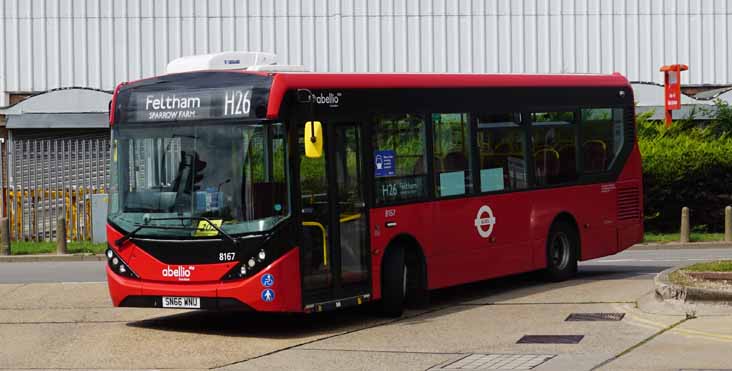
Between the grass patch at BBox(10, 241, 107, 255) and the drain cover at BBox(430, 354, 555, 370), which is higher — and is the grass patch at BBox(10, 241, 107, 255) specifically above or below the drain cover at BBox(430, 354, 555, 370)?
above

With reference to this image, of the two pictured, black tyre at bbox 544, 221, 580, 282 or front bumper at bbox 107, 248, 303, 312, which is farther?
black tyre at bbox 544, 221, 580, 282

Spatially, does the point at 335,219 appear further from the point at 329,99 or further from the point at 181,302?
the point at 181,302

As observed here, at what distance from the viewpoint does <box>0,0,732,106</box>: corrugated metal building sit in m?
40.9

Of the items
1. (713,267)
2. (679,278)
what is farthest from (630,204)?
(679,278)

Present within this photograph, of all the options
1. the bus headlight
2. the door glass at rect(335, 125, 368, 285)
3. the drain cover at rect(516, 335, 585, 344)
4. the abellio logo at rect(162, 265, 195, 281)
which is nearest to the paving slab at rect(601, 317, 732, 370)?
the drain cover at rect(516, 335, 585, 344)

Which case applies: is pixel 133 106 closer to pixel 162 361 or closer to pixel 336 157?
pixel 336 157

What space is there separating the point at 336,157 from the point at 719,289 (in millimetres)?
4323

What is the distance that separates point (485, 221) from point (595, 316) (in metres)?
2.85

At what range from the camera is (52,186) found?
30594 mm

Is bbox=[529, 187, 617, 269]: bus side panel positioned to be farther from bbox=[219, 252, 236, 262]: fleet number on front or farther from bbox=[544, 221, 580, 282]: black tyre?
bbox=[219, 252, 236, 262]: fleet number on front

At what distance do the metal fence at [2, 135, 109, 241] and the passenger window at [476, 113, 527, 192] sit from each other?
48.3ft

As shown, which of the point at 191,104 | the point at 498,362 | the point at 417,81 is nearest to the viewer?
the point at 498,362

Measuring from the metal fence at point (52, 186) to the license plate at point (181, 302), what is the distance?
1665 cm

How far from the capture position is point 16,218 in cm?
3058
